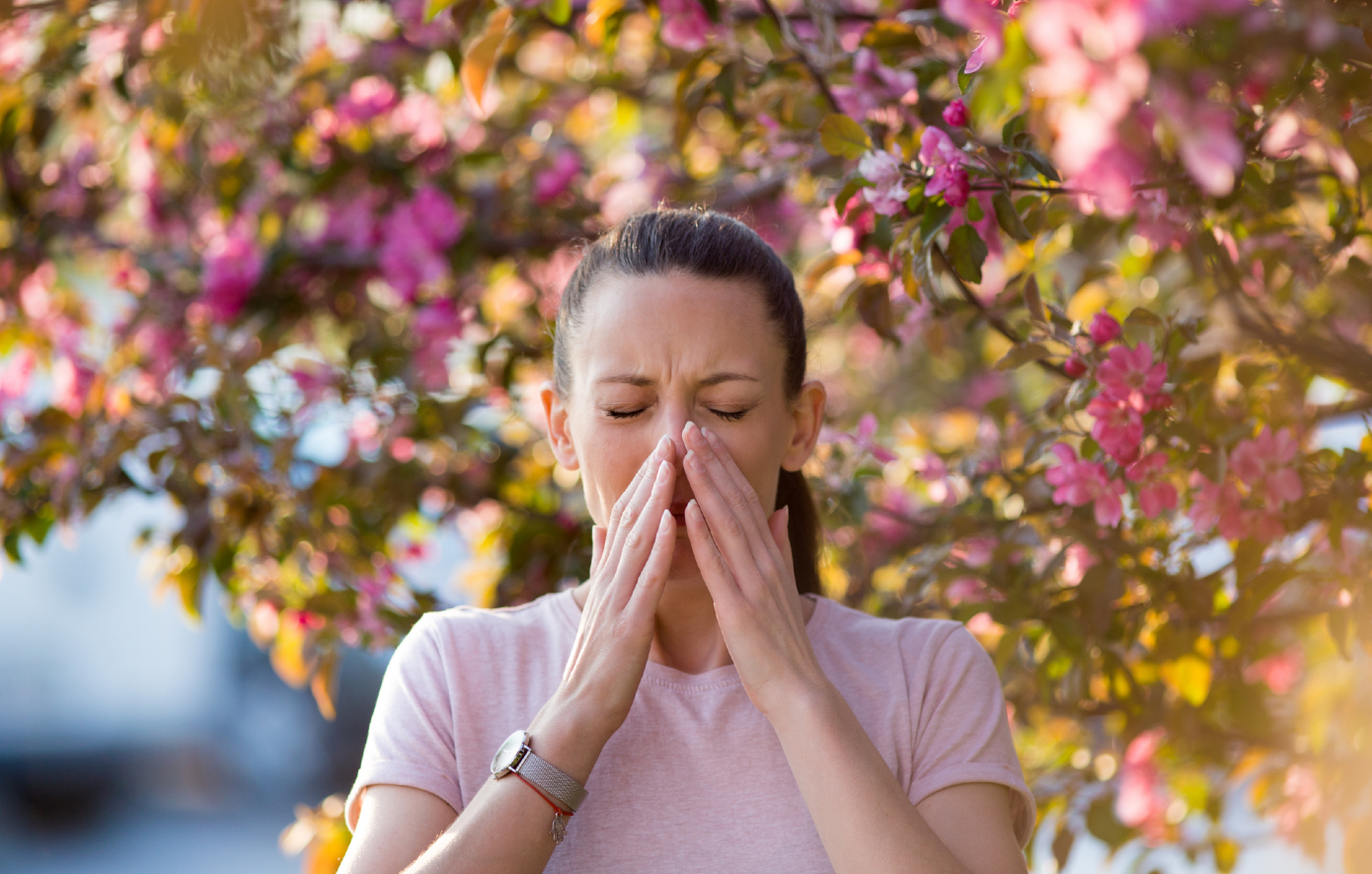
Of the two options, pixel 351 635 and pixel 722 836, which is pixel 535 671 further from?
pixel 351 635

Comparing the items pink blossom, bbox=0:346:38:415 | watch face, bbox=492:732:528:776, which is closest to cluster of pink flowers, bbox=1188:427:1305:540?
watch face, bbox=492:732:528:776

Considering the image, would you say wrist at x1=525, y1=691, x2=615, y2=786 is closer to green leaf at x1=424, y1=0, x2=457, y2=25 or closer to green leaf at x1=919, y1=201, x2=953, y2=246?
green leaf at x1=919, y1=201, x2=953, y2=246

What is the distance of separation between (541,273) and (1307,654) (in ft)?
6.76

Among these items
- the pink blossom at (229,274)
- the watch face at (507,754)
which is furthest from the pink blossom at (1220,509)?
the pink blossom at (229,274)

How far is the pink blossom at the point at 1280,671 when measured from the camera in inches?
97.5

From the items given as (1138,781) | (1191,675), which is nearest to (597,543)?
(1191,675)

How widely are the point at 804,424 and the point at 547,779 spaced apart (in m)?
0.67

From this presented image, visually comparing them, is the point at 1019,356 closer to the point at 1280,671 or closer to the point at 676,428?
the point at 676,428

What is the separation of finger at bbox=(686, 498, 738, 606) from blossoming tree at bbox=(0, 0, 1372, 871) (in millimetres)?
463

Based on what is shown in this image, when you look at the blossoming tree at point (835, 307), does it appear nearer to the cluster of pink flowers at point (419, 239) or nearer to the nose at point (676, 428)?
the cluster of pink flowers at point (419, 239)

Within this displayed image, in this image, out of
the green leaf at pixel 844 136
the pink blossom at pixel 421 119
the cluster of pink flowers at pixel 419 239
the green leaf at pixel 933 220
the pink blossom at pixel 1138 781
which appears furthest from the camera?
the pink blossom at pixel 421 119

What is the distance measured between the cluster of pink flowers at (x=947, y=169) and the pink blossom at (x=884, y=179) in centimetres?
6

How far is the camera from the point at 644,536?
143 cm

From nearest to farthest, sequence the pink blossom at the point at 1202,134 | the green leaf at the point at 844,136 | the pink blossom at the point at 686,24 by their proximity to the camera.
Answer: the pink blossom at the point at 1202,134, the green leaf at the point at 844,136, the pink blossom at the point at 686,24
